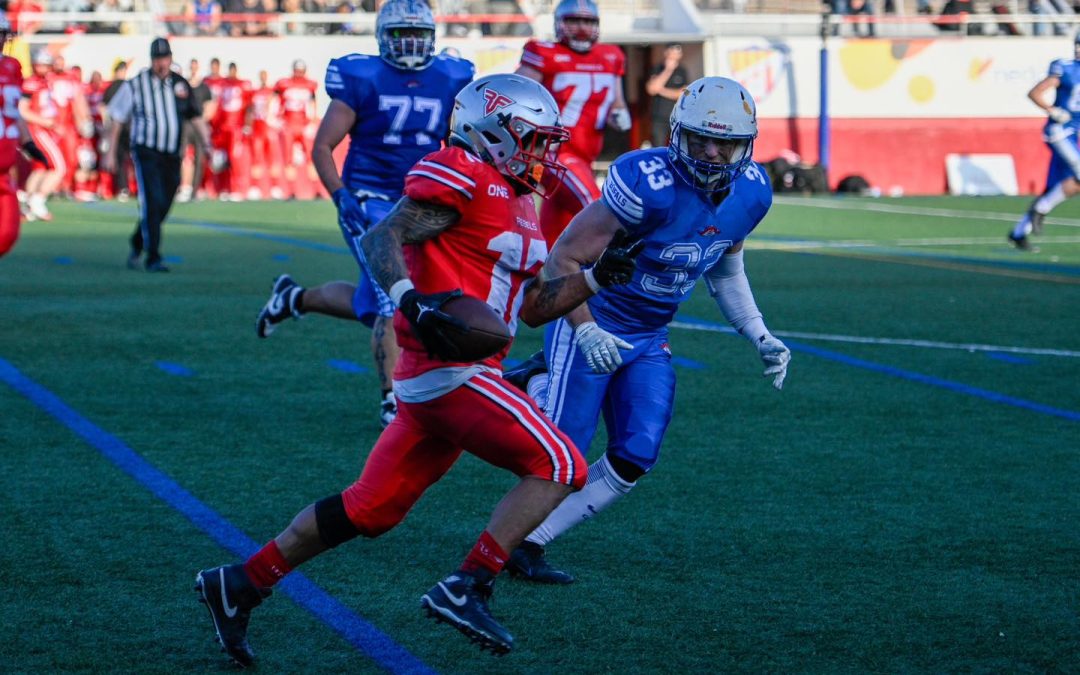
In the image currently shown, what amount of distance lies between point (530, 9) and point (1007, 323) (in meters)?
17.8

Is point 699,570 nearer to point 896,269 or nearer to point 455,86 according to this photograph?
point 455,86

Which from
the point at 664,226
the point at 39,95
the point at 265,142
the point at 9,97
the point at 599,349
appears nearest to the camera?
the point at 599,349

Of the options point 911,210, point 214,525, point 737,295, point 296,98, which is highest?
point 737,295

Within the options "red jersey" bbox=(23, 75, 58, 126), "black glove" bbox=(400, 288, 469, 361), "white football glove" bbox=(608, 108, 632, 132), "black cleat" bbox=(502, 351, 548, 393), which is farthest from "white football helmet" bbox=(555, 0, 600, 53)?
"red jersey" bbox=(23, 75, 58, 126)

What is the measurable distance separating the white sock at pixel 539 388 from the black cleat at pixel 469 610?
113 cm

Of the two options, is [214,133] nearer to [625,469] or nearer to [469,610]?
[625,469]

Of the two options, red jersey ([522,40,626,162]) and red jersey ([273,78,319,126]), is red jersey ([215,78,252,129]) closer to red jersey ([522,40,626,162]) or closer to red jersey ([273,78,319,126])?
red jersey ([273,78,319,126])

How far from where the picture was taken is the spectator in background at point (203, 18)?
2414cm

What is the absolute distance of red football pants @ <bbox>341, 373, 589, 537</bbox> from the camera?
3.76m

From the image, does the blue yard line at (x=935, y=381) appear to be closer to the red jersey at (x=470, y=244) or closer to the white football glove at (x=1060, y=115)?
the red jersey at (x=470, y=244)

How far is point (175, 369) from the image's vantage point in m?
8.09

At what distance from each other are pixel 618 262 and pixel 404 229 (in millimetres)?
578

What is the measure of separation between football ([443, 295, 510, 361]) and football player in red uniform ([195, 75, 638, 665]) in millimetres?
32

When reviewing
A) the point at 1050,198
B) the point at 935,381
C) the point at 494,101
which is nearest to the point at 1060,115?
the point at 1050,198
